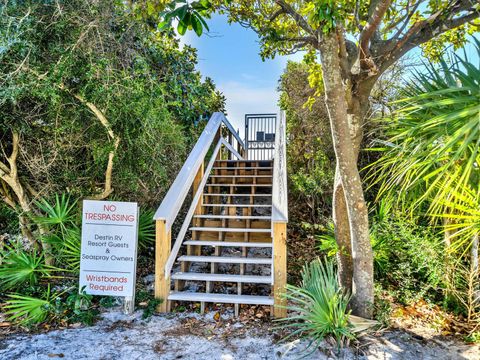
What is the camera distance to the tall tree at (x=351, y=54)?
308 centimetres

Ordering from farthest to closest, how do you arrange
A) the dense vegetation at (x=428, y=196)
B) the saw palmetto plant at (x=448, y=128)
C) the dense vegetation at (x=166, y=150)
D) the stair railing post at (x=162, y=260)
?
the stair railing post at (x=162, y=260) → the dense vegetation at (x=166, y=150) → the dense vegetation at (x=428, y=196) → the saw palmetto plant at (x=448, y=128)

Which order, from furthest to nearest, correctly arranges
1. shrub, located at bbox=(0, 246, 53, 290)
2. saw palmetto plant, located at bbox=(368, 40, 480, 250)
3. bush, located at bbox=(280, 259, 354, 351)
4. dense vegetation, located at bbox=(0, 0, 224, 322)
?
shrub, located at bbox=(0, 246, 53, 290) < dense vegetation, located at bbox=(0, 0, 224, 322) < bush, located at bbox=(280, 259, 354, 351) < saw palmetto plant, located at bbox=(368, 40, 480, 250)

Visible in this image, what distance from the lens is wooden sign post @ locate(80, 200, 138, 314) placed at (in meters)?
3.24

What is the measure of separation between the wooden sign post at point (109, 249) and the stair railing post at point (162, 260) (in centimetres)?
24

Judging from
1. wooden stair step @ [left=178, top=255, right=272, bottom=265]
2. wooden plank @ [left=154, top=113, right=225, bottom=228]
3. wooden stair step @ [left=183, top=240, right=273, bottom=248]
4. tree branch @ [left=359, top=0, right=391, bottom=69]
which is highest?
tree branch @ [left=359, top=0, right=391, bottom=69]

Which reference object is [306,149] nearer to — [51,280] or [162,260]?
[162,260]

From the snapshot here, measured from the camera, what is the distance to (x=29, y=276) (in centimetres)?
354

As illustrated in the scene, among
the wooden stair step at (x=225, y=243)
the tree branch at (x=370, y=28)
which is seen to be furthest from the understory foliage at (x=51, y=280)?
the tree branch at (x=370, y=28)

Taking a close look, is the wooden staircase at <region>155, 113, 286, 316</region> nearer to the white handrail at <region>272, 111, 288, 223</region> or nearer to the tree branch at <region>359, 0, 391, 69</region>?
the white handrail at <region>272, 111, 288, 223</region>

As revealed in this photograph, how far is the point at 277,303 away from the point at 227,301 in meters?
0.53

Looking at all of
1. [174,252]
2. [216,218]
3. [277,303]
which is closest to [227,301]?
[277,303]

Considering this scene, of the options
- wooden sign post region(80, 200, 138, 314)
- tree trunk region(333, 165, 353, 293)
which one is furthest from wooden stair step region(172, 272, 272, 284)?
tree trunk region(333, 165, 353, 293)

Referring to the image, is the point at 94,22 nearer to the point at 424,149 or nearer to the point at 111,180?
the point at 111,180

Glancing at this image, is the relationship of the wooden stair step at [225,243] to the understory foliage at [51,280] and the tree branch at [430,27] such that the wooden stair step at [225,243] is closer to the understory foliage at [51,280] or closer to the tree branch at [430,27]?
the understory foliage at [51,280]
